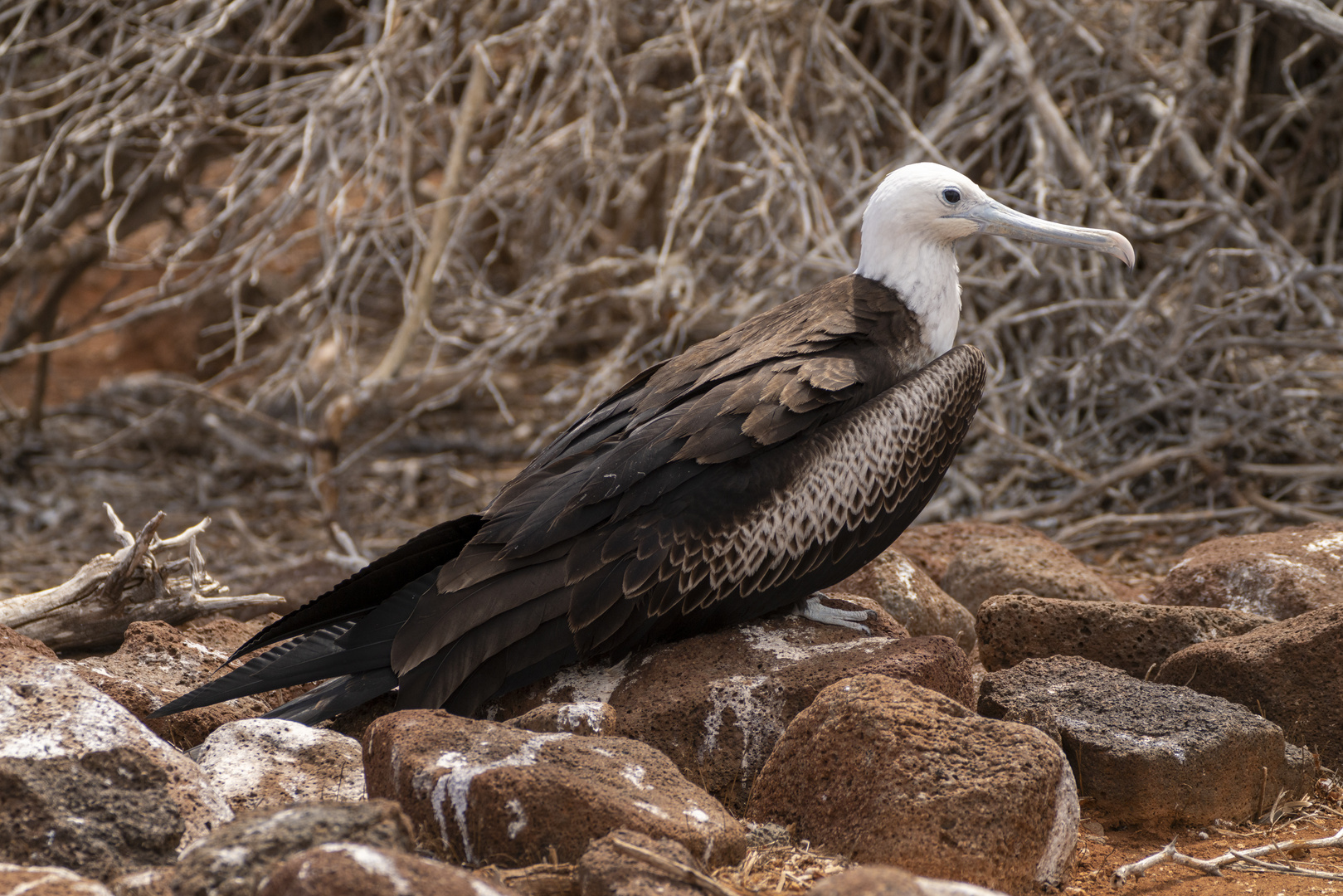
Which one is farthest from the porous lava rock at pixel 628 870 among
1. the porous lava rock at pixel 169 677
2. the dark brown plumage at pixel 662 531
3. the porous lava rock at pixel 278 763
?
the porous lava rock at pixel 169 677

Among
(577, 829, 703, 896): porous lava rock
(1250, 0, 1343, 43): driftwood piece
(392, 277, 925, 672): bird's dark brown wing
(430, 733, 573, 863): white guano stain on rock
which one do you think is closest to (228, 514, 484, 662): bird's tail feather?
(392, 277, 925, 672): bird's dark brown wing

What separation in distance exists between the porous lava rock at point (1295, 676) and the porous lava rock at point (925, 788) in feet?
2.64

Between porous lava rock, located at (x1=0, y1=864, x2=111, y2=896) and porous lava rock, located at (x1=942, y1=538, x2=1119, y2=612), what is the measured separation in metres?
2.52

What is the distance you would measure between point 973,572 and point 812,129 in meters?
2.76

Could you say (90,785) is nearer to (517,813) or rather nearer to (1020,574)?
(517,813)

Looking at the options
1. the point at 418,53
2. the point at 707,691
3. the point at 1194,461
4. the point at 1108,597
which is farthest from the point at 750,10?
the point at 707,691

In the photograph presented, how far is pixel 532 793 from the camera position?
2203mm

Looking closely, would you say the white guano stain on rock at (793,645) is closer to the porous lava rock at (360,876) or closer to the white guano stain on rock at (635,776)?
the white guano stain on rock at (635,776)

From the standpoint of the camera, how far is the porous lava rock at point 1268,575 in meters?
3.54

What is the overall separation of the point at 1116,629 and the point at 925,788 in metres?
1.21

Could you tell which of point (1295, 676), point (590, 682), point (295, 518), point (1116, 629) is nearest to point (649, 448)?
point (590, 682)

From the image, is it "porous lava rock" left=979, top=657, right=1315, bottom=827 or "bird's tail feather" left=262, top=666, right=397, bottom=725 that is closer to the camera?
"porous lava rock" left=979, top=657, right=1315, bottom=827

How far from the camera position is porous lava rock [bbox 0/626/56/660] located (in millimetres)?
2535

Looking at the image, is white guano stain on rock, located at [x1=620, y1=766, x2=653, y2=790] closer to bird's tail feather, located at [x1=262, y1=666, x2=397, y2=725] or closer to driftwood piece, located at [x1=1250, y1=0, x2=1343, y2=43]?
bird's tail feather, located at [x1=262, y1=666, x2=397, y2=725]
